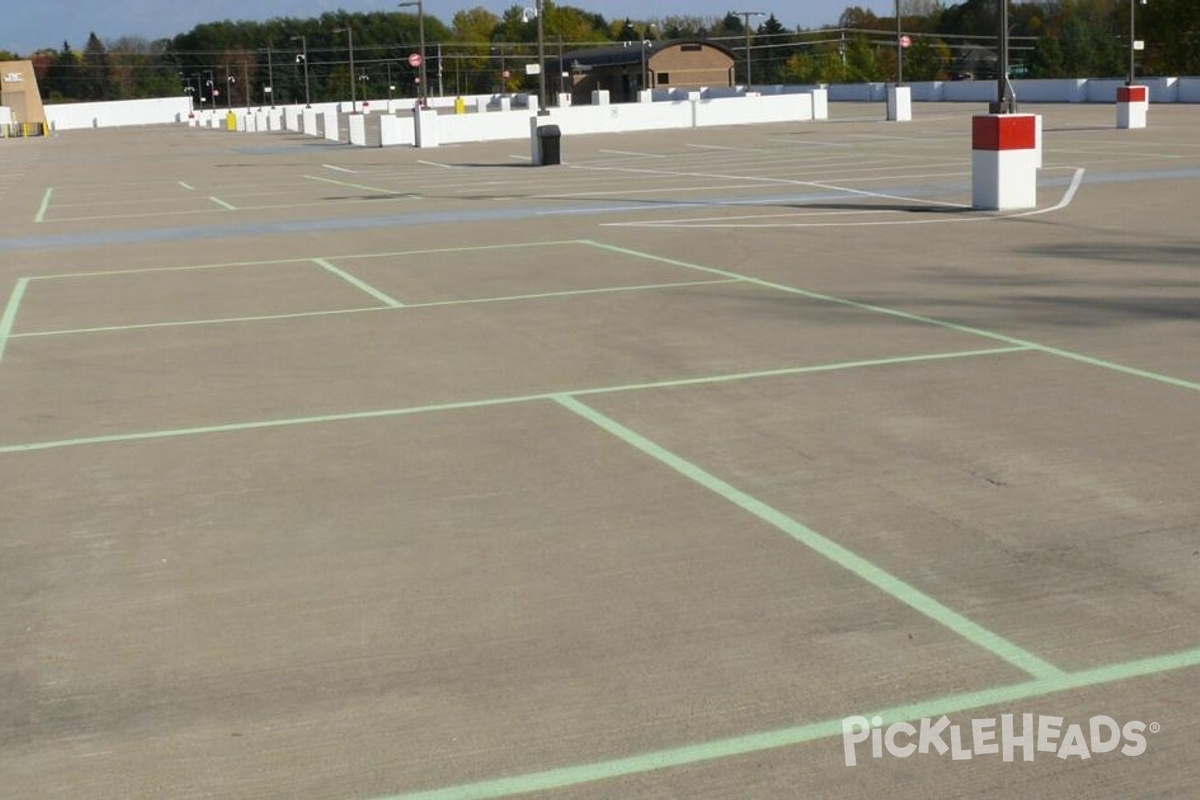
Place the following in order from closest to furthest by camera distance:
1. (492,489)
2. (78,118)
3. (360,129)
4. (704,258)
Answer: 1. (492,489)
2. (704,258)
3. (360,129)
4. (78,118)

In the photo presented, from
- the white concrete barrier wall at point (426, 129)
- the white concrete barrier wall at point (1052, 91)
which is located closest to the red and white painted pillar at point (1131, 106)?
the white concrete barrier wall at point (426, 129)

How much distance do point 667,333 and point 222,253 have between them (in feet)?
30.5

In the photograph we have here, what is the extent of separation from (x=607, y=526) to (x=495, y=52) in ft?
564

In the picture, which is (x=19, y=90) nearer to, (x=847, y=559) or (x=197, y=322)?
(x=197, y=322)

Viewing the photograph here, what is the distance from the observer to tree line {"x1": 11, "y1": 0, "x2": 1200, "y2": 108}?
119562mm

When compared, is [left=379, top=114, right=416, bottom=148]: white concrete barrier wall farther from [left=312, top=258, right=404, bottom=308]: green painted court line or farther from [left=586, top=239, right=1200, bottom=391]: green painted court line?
[left=586, top=239, right=1200, bottom=391]: green painted court line

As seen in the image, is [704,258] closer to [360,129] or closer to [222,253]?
[222,253]

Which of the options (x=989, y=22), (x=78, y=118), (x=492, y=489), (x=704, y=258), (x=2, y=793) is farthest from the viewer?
(x=989, y=22)

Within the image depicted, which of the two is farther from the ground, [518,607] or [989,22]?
[989,22]

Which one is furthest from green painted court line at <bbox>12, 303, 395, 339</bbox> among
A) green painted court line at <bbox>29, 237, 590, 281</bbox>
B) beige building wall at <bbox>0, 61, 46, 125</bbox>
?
beige building wall at <bbox>0, 61, 46, 125</bbox>

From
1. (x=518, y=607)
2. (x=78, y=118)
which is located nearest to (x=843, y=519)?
(x=518, y=607)

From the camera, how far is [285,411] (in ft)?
29.9

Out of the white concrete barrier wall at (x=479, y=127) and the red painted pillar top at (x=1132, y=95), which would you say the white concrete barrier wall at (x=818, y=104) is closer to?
the white concrete barrier wall at (x=479, y=127)

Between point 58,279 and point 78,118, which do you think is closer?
point 58,279
